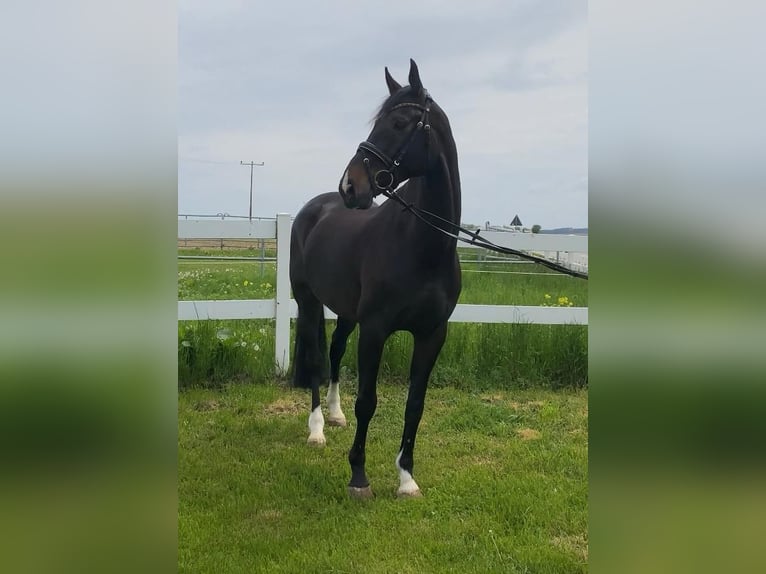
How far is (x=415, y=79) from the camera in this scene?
287cm

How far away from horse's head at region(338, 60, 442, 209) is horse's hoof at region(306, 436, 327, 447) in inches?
78.9

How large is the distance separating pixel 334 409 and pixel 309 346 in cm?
56

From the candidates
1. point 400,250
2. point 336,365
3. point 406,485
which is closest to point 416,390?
point 406,485

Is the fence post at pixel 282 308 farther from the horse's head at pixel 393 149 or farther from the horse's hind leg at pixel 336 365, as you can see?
the horse's head at pixel 393 149

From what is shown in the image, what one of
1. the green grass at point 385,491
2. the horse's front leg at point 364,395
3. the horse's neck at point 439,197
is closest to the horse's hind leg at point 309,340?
→ the green grass at point 385,491

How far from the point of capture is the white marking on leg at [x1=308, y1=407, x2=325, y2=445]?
4.07 meters

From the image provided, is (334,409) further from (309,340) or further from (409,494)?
(409,494)

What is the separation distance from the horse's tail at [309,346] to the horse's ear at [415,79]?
2175 mm

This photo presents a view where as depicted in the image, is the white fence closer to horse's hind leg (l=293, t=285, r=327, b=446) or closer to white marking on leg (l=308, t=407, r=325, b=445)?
horse's hind leg (l=293, t=285, r=327, b=446)

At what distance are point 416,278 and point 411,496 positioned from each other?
4.21ft

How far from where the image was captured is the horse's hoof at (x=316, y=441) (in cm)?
405
